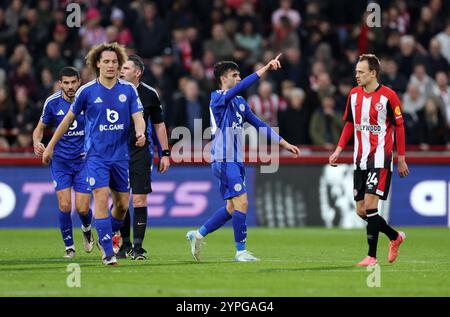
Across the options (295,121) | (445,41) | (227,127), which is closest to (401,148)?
(227,127)

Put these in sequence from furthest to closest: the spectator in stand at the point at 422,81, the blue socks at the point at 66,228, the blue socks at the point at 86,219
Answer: the spectator in stand at the point at 422,81 → the blue socks at the point at 86,219 → the blue socks at the point at 66,228

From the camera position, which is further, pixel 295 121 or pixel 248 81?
pixel 295 121

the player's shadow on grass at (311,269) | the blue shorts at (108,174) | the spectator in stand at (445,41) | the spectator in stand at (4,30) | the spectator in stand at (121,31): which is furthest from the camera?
Result: the spectator in stand at (445,41)

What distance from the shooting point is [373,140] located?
1238 cm

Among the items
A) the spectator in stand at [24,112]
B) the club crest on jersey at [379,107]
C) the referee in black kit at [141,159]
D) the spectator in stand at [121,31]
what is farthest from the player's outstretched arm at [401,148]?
the spectator in stand at [121,31]

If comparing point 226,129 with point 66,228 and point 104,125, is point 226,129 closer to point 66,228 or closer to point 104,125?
point 104,125

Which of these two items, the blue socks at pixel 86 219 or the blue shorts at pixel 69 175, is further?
the blue socks at pixel 86 219

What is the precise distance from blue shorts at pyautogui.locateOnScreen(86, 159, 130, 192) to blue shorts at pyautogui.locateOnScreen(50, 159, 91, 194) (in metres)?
1.77

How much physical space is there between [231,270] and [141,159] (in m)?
2.35

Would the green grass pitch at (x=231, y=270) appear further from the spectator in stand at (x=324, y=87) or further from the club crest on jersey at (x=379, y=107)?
the spectator in stand at (x=324, y=87)

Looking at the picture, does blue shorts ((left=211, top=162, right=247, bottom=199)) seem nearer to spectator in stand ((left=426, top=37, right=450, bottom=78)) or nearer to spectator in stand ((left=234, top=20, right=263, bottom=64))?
spectator in stand ((left=234, top=20, right=263, bottom=64))

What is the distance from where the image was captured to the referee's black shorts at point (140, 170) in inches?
530

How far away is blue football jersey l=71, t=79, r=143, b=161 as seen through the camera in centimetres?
1198

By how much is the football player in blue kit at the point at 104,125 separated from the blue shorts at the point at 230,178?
47.5 inches
